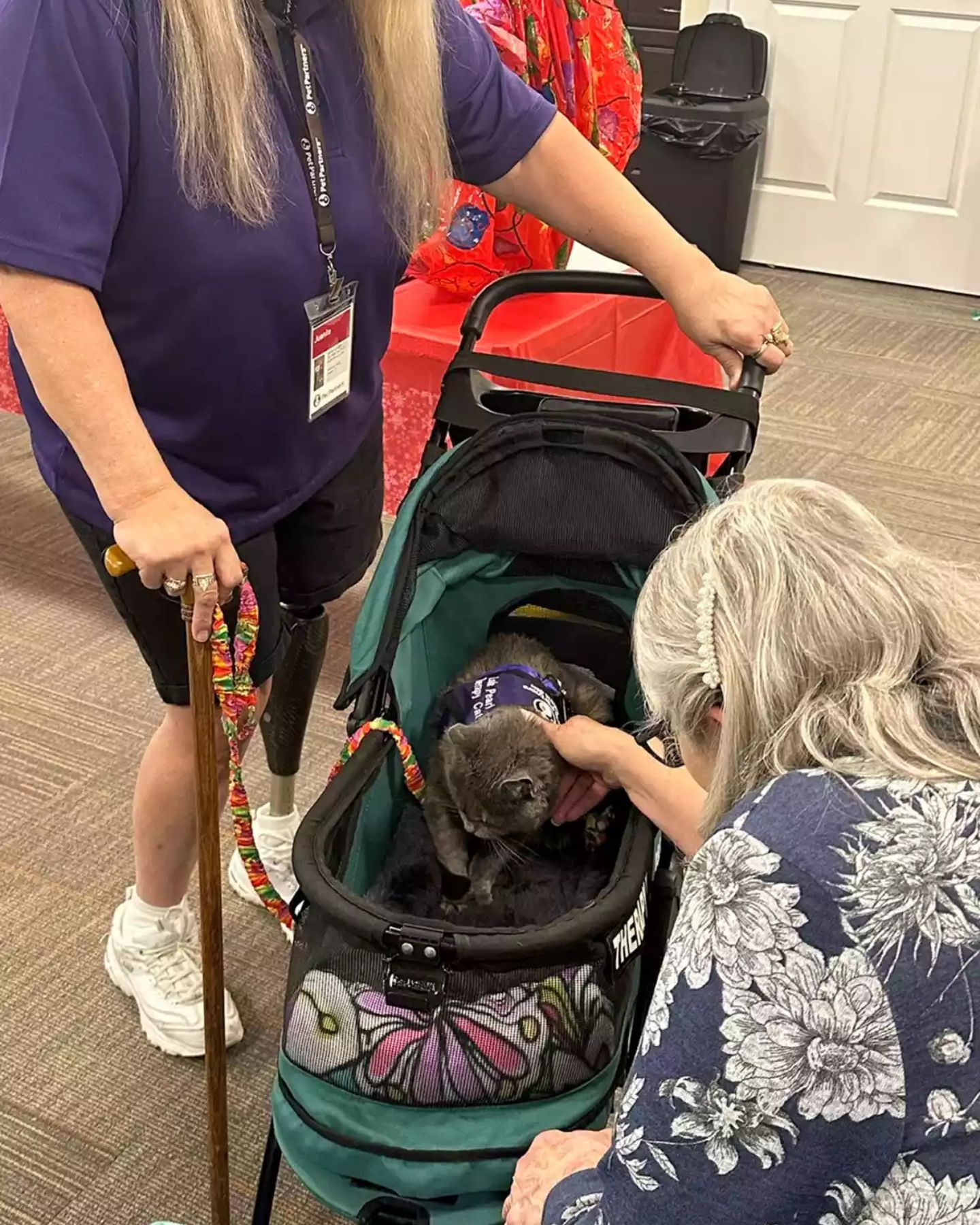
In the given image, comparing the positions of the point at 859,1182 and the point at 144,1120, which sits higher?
the point at 859,1182

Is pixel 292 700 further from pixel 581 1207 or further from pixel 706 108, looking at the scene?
pixel 706 108

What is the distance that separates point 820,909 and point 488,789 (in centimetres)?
67

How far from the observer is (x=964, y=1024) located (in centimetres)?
76

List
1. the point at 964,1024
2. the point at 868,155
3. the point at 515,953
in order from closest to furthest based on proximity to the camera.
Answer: the point at 964,1024, the point at 515,953, the point at 868,155

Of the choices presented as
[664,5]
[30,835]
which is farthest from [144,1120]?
[664,5]

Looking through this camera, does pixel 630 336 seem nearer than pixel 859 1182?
No

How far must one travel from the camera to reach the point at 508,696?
4.67 feet

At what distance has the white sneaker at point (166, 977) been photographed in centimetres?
162

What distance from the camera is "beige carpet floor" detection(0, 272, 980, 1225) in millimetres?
1504

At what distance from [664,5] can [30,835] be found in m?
3.85

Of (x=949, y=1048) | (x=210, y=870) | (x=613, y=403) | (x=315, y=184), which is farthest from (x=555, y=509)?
(x=949, y=1048)

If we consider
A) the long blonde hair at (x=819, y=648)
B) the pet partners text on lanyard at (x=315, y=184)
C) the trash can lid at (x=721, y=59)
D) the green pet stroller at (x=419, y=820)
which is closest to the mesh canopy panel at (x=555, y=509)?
the green pet stroller at (x=419, y=820)

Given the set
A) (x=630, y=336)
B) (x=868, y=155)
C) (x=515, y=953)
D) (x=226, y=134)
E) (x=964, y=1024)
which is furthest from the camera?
(x=868, y=155)

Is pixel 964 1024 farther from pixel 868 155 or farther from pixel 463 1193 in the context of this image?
pixel 868 155
